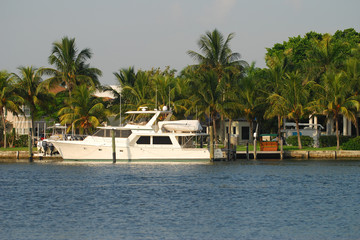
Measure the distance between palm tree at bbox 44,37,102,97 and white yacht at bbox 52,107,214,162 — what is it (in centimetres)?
1442

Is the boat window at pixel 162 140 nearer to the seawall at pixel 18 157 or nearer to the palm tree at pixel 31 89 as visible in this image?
the seawall at pixel 18 157

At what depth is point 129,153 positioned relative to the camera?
158ft

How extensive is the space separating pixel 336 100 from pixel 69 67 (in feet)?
87.2

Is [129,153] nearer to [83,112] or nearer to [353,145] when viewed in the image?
[83,112]

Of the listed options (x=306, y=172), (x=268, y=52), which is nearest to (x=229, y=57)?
(x=268, y=52)

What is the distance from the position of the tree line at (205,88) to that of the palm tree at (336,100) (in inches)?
7.8

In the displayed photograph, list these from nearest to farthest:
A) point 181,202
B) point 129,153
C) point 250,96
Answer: point 181,202 < point 129,153 < point 250,96

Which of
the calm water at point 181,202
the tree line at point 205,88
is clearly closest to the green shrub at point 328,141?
the tree line at point 205,88

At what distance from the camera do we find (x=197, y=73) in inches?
2453

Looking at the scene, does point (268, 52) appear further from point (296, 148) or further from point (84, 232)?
point (84, 232)

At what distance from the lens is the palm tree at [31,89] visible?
61.7m

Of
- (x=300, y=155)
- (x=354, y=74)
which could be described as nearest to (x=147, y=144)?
(x=300, y=155)

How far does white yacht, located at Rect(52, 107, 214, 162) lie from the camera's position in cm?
4756

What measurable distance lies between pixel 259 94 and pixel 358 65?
10.2 m
